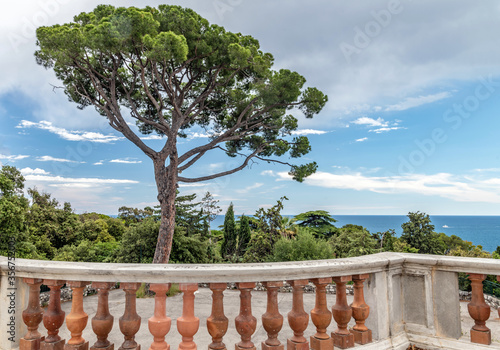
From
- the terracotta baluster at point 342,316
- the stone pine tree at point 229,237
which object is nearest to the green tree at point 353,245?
the stone pine tree at point 229,237

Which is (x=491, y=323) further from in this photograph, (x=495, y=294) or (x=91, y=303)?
(x=91, y=303)

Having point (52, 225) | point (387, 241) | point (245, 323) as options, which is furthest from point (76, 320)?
point (52, 225)

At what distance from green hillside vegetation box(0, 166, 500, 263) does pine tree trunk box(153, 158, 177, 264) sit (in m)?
0.92

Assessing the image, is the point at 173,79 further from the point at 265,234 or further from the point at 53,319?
the point at 53,319

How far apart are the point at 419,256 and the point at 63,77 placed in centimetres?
1326

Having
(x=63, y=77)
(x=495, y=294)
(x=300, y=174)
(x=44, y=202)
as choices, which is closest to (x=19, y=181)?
(x=63, y=77)

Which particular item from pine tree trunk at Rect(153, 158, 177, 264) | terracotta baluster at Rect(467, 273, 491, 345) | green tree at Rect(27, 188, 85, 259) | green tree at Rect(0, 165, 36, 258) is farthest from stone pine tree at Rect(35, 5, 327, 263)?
terracotta baluster at Rect(467, 273, 491, 345)

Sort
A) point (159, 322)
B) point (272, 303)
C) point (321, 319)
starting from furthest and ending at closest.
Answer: point (321, 319) < point (272, 303) < point (159, 322)

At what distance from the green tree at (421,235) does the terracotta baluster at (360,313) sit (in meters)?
11.3

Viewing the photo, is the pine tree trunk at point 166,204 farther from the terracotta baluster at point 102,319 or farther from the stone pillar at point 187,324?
the stone pillar at point 187,324

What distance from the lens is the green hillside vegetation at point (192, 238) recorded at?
789cm

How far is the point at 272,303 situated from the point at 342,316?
558mm

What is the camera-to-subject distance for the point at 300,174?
12.0 metres

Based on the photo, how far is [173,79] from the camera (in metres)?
11.4
